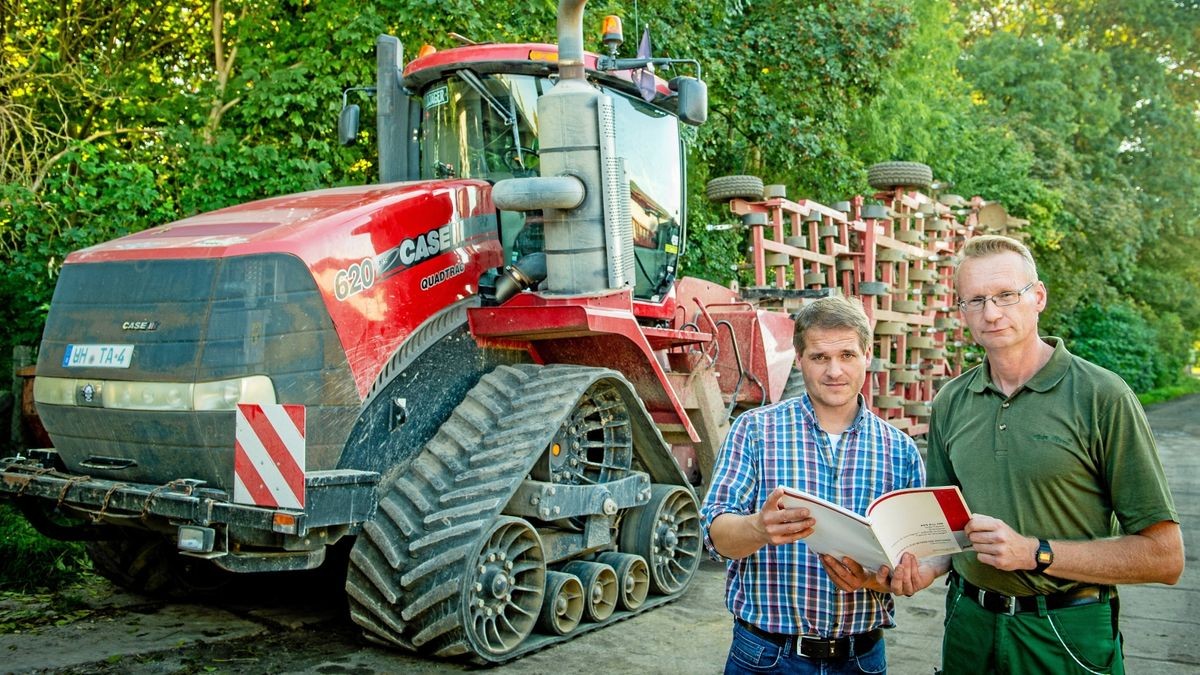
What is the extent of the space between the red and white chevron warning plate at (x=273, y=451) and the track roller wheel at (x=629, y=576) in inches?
84.0

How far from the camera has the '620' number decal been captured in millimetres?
4828

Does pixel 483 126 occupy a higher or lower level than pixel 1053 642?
higher

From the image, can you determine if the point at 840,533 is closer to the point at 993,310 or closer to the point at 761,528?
the point at 761,528

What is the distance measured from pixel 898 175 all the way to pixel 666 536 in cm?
623

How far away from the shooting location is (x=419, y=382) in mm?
5332

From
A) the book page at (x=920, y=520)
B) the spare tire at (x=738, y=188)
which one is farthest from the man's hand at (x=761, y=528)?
the spare tire at (x=738, y=188)

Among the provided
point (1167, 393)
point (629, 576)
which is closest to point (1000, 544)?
point (629, 576)

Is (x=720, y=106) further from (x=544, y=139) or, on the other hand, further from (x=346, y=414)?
(x=346, y=414)

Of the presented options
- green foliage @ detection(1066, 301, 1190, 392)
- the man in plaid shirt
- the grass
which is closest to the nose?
the man in plaid shirt

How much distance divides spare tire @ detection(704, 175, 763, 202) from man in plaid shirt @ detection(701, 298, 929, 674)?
662 cm

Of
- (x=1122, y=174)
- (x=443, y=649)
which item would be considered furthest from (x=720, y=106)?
(x=1122, y=174)

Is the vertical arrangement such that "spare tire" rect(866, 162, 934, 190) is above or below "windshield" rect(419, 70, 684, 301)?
above

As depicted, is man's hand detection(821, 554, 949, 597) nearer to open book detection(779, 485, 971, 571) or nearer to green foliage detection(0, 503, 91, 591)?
open book detection(779, 485, 971, 571)

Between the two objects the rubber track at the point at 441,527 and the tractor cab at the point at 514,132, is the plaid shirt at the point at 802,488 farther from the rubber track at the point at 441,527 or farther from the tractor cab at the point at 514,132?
the tractor cab at the point at 514,132
